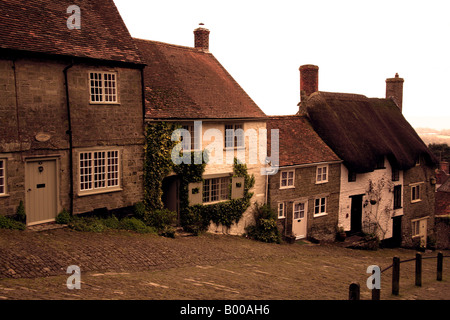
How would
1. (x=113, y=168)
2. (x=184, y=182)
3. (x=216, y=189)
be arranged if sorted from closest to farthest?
1. (x=113, y=168)
2. (x=184, y=182)
3. (x=216, y=189)

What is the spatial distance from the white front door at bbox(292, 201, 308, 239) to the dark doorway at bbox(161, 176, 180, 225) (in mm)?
Result: 7525

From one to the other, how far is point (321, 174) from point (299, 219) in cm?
323

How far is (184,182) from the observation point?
19344 millimetres

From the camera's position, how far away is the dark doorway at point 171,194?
1953 cm

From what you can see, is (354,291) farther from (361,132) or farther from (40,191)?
(361,132)

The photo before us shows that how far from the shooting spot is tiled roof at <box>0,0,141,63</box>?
14.4 m

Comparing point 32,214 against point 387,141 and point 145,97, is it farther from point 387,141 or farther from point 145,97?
point 387,141

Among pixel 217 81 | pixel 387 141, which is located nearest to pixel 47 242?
pixel 217 81

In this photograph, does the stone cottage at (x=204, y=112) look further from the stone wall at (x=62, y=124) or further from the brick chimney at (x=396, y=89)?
the brick chimney at (x=396, y=89)

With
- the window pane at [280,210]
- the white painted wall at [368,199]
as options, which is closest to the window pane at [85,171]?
the window pane at [280,210]

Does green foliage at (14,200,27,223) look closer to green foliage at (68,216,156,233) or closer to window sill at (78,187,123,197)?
green foliage at (68,216,156,233)

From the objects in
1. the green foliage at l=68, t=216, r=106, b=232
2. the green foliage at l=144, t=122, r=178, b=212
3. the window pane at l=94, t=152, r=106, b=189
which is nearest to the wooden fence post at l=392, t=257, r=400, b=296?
the green foliage at l=68, t=216, r=106, b=232

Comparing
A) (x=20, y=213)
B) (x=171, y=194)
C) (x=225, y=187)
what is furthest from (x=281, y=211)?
(x=20, y=213)
